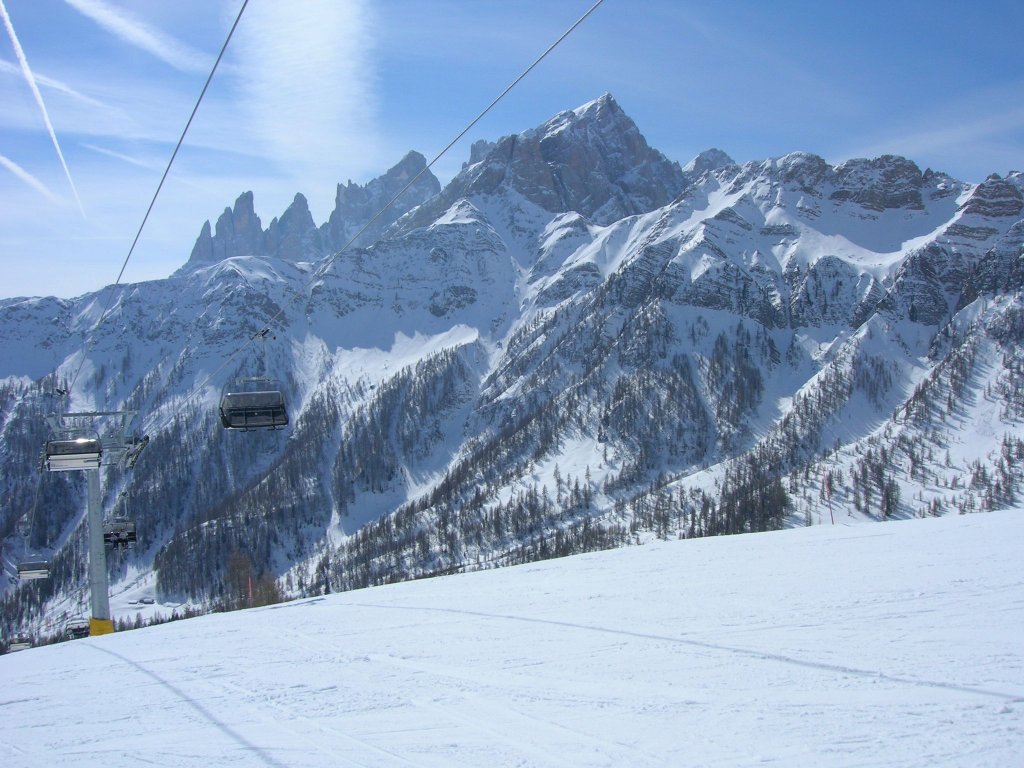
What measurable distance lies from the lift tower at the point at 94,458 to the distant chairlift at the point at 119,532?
527 centimetres

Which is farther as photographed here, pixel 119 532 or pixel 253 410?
pixel 119 532

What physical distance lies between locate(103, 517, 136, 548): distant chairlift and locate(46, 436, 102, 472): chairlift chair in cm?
983

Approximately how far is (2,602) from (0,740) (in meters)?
203

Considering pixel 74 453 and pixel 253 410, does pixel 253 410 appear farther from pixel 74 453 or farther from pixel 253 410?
pixel 74 453

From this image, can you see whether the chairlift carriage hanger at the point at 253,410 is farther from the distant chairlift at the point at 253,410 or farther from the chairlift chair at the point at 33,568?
the chairlift chair at the point at 33,568

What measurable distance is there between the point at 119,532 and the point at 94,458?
11099 millimetres

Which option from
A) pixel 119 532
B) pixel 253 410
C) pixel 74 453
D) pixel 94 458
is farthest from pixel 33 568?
pixel 253 410

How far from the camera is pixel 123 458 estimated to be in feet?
96.6

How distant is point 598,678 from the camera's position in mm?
10586

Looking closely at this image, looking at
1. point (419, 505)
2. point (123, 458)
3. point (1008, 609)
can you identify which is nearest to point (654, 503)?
point (419, 505)

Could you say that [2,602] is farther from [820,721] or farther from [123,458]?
[820,721]

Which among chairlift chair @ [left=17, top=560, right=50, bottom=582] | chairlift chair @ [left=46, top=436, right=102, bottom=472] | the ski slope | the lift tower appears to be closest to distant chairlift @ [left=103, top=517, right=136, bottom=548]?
the lift tower

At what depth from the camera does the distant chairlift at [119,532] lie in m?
34.6

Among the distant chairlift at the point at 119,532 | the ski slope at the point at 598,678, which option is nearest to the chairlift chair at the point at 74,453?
the ski slope at the point at 598,678
